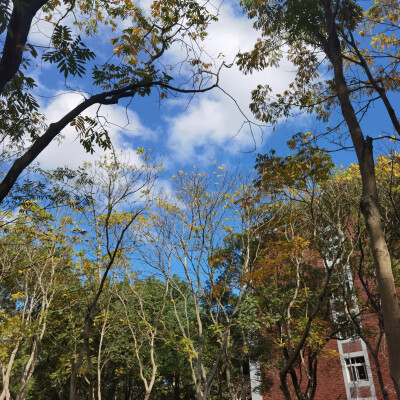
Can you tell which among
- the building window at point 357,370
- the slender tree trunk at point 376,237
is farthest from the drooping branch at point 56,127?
the building window at point 357,370

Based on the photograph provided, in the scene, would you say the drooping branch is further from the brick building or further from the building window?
the building window

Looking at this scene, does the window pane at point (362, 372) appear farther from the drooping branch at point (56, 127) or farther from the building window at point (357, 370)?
the drooping branch at point (56, 127)

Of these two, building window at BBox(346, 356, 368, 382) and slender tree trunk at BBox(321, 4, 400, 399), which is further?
building window at BBox(346, 356, 368, 382)

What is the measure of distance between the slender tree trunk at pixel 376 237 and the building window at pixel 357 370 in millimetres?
18169

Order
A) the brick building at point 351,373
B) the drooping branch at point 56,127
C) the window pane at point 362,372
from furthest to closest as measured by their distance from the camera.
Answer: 1. the window pane at point 362,372
2. the brick building at point 351,373
3. the drooping branch at point 56,127

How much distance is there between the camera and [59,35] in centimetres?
512

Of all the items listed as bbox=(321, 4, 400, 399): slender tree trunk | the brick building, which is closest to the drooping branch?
bbox=(321, 4, 400, 399): slender tree trunk

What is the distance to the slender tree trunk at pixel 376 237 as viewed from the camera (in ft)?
13.6

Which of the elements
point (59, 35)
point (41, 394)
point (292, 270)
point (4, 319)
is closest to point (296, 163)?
point (59, 35)

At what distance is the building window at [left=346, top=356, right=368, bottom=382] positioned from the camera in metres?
20.1

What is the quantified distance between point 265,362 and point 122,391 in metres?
15.0

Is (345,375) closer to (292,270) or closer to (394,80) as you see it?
(292,270)

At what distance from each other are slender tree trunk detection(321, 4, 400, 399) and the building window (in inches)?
715

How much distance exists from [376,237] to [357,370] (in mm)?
19154
